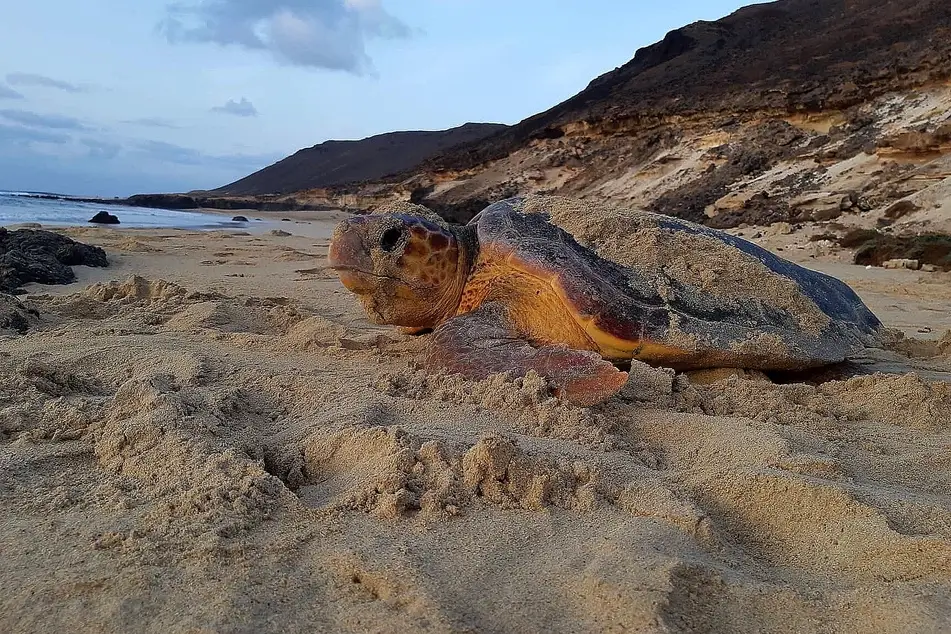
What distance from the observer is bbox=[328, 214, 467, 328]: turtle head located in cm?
245

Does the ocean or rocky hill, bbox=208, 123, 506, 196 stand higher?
rocky hill, bbox=208, 123, 506, 196

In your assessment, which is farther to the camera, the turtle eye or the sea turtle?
the turtle eye

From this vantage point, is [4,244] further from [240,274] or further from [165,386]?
[165,386]

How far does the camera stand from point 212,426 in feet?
4.75

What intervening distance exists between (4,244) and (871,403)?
6.48m

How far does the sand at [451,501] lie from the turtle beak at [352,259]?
1.46 feet

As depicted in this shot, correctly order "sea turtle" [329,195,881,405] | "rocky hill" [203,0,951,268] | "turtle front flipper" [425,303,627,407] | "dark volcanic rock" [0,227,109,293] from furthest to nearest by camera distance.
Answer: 1. "rocky hill" [203,0,951,268]
2. "dark volcanic rock" [0,227,109,293]
3. "sea turtle" [329,195,881,405]
4. "turtle front flipper" [425,303,627,407]

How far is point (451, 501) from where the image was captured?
1.17 meters

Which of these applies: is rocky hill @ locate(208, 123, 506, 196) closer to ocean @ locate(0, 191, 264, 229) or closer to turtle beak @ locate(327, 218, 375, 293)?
ocean @ locate(0, 191, 264, 229)

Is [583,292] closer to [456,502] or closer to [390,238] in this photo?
[390,238]

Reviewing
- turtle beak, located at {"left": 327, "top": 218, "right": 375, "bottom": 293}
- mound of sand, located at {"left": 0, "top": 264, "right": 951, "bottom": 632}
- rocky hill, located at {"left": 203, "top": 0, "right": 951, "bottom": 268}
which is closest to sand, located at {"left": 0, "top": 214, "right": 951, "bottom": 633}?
mound of sand, located at {"left": 0, "top": 264, "right": 951, "bottom": 632}

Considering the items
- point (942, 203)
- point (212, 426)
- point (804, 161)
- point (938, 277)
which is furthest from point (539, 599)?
point (804, 161)

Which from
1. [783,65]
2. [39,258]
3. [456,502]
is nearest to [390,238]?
[456,502]

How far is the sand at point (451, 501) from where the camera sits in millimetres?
874
